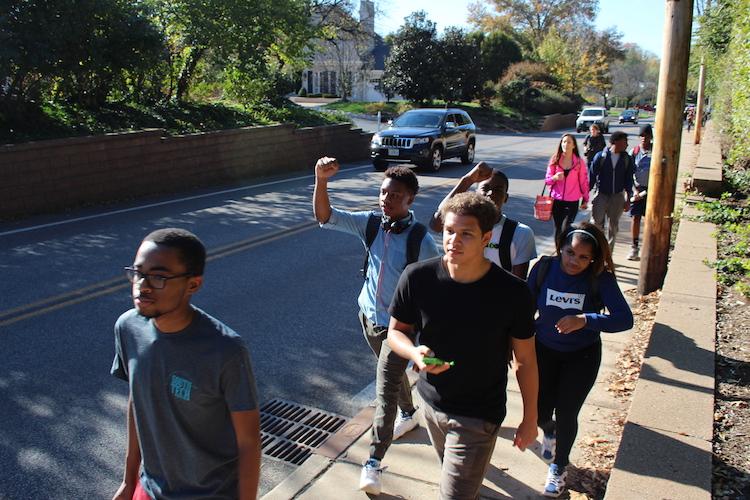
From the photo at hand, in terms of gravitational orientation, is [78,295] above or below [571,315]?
below

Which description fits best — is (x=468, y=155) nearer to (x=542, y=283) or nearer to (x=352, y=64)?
(x=542, y=283)

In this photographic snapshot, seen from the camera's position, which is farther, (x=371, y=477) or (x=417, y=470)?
(x=417, y=470)

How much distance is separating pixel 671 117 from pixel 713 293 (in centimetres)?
190

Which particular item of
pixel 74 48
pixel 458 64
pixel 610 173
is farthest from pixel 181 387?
pixel 458 64

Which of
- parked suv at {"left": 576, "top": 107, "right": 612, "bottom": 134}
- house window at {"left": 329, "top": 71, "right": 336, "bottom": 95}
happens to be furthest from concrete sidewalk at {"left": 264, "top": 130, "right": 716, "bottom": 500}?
house window at {"left": 329, "top": 71, "right": 336, "bottom": 95}

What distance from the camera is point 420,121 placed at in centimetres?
2162

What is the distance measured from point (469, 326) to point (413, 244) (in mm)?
1317

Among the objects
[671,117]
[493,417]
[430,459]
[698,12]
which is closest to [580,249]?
[493,417]

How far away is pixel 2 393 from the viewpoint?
210 inches

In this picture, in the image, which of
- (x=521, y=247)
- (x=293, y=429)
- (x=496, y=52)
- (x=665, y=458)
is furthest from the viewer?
(x=496, y=52)

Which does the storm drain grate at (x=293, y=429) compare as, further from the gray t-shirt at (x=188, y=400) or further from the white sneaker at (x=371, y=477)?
the gray t-shirt at (x=188, y=400)

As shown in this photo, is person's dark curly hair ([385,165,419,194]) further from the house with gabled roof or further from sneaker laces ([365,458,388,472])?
the house with gabled roof

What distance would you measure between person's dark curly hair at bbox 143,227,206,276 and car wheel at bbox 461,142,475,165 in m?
20.0

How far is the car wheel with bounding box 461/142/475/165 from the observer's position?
875 inches
